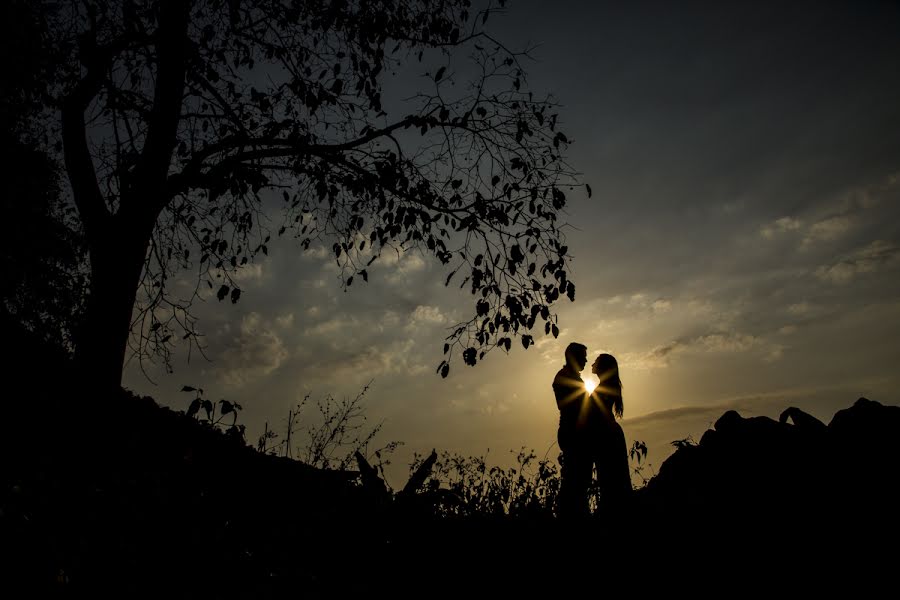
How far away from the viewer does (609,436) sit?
276 inches

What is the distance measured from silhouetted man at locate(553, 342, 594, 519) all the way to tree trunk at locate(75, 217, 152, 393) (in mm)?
5927

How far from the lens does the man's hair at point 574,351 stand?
7.57 meters

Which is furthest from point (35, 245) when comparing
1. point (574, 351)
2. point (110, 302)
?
point (574, 351)

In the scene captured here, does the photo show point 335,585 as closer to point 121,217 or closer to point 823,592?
point 823,592

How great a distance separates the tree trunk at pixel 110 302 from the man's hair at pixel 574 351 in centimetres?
610

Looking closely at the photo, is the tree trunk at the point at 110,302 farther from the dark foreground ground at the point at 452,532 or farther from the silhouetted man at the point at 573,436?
the silhouetted man at the point at 573,436

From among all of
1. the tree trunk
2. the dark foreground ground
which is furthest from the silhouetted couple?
the tree trunk

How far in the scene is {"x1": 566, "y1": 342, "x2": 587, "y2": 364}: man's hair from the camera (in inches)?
298

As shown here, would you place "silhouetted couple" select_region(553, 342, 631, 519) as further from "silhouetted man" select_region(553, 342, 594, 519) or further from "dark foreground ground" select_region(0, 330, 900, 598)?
"dark foreground ground" select_region(0, 330, 900, 598)

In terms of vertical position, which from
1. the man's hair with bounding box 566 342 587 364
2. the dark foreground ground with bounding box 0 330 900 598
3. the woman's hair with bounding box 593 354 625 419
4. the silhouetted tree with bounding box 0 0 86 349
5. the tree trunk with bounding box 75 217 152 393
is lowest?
the dark foreground ground with bounding box 0 330 900 598

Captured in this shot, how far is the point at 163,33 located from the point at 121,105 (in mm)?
1629

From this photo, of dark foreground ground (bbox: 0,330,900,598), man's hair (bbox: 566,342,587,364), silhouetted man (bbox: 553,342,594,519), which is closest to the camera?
dark foreground ground (bbox: 0,330,900,598)

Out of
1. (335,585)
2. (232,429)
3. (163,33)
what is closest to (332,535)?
(335,585)

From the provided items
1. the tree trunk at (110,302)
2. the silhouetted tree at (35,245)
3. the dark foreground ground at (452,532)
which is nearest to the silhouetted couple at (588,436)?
the dark foreground ground at (452,532)
